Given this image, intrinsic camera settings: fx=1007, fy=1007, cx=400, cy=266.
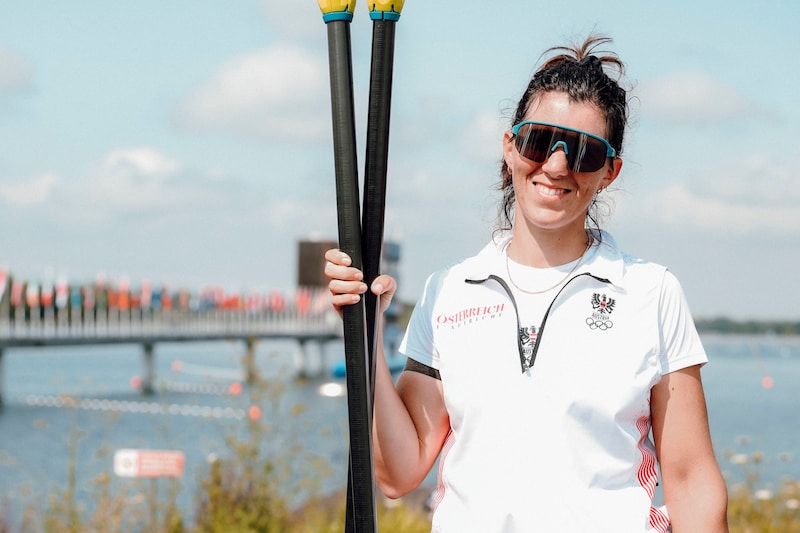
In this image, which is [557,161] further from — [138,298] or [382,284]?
[138,298]

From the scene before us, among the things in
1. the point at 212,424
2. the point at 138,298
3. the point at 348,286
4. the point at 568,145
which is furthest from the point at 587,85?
the point at 138,298

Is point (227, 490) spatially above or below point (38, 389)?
above

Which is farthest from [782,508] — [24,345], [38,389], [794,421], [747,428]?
[38,389]

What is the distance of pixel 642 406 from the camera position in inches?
70.8

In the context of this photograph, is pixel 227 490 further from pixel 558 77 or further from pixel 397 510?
pixel 558 77

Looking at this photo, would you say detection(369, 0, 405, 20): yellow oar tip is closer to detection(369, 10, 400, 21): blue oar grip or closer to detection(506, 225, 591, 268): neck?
detection(369, 10, 400, 21): blue oar grip

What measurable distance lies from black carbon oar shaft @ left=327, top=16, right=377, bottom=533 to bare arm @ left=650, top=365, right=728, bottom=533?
0.53 metres

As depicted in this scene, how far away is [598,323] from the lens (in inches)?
72.0

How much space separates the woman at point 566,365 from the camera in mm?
1770

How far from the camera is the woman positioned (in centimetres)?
177

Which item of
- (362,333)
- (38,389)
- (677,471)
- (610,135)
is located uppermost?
(610,135)

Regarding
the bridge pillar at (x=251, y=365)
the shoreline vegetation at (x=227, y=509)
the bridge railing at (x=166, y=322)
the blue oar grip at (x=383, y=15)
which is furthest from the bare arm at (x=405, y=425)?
the bridge railing at (x=166, y=322)

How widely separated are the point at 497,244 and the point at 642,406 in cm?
43

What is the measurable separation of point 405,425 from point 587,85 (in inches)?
28.9
